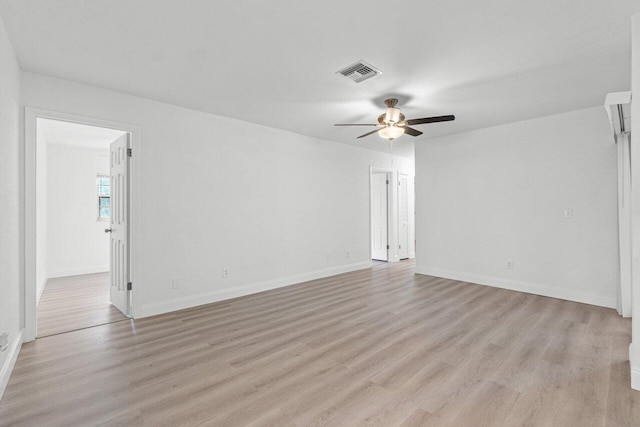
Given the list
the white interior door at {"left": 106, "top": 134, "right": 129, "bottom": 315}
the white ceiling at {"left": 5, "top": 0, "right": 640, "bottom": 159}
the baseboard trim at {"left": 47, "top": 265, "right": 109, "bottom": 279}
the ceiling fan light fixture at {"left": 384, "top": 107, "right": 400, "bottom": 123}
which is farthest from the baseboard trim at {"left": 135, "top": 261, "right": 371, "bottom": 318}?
the baseboard trim at {"left": 47, "top": 265, "right": 109, "bottom": 279}

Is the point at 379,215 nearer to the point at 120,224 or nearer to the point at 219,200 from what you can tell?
the point at 219,200

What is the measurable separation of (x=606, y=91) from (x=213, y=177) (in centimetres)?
475

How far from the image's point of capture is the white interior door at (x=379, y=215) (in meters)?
7.22

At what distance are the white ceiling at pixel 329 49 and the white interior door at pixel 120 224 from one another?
852mm

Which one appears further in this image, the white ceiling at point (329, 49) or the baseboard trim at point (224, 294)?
the baseboard trim at point (224, 294)

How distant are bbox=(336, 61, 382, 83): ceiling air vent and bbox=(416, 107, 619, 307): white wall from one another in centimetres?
293

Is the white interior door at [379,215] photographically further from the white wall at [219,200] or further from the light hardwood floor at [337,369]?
the light hardwood floor at [337,369]

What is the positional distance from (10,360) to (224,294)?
2.14 m

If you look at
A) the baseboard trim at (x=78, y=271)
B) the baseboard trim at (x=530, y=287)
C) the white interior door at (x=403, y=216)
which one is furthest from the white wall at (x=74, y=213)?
the baseboard trim at (x=530, y=287)

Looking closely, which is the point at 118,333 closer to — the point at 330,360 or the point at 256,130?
the point at 330,360

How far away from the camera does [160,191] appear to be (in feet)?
12.1

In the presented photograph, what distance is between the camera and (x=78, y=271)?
600cm

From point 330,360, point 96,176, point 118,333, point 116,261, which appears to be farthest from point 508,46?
point 96,176

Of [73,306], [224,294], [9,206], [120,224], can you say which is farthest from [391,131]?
[73,306]
